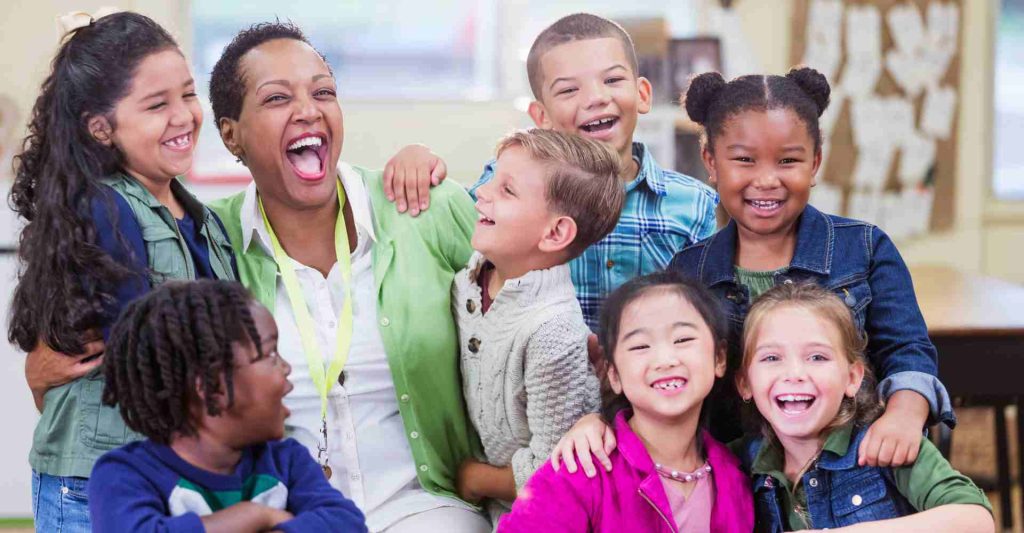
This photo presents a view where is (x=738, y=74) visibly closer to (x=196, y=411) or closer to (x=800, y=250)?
(x=800, y=250)

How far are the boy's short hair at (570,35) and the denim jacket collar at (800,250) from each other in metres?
0.55

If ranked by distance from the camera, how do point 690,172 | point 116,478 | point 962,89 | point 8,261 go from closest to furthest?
1. point 116,478
2. point 8,261
3. point 690,172
4. point 962,89

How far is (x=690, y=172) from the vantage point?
→ 5113mm

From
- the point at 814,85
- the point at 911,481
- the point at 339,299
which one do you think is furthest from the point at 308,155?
the point at 911,481

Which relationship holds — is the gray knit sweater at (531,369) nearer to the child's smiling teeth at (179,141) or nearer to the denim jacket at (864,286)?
the denim jacket at (864,286)

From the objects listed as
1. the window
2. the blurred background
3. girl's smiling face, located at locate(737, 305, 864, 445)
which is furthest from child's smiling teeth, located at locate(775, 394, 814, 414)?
the window

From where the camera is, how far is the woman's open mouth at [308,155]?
7.14ft

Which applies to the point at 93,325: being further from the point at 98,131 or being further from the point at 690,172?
the point at 690,172

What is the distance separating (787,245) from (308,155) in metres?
0.89

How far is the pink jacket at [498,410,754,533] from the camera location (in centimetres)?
183

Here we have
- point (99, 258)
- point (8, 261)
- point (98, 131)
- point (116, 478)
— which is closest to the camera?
point (116, 478)

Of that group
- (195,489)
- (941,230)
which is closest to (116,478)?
(195,489)

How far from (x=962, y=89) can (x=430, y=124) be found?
101 inches

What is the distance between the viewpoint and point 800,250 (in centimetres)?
207
